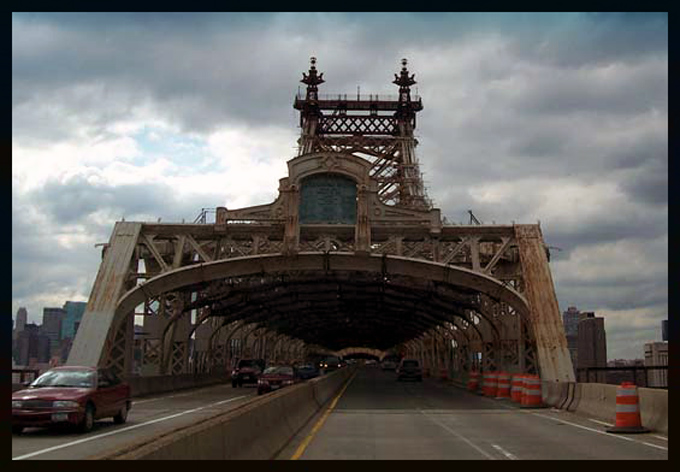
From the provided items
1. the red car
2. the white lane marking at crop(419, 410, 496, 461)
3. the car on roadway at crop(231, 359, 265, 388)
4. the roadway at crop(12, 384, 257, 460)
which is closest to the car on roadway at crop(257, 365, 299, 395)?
the roadway at crop(12, 384, 257, 460)

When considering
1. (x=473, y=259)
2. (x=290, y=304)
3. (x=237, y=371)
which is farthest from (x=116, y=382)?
(x=290, y=304)

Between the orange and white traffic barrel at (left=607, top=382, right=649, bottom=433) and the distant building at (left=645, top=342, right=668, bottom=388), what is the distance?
15.3 m

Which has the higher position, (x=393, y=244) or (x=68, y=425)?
(x=393, y=244)

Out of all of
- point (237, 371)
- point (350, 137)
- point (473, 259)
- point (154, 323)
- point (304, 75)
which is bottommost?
point (237, 371)

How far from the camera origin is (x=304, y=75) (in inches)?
3137

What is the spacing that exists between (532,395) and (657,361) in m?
13.8

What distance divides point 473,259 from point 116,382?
20.7m

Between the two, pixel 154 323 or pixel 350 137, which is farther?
pixel 350 137

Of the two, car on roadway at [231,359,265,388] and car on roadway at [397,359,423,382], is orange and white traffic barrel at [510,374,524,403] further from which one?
car on roadway at [397,359,423,382]

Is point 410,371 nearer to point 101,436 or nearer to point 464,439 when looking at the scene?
point 464,439

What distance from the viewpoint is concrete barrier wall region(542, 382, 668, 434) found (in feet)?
61.2
